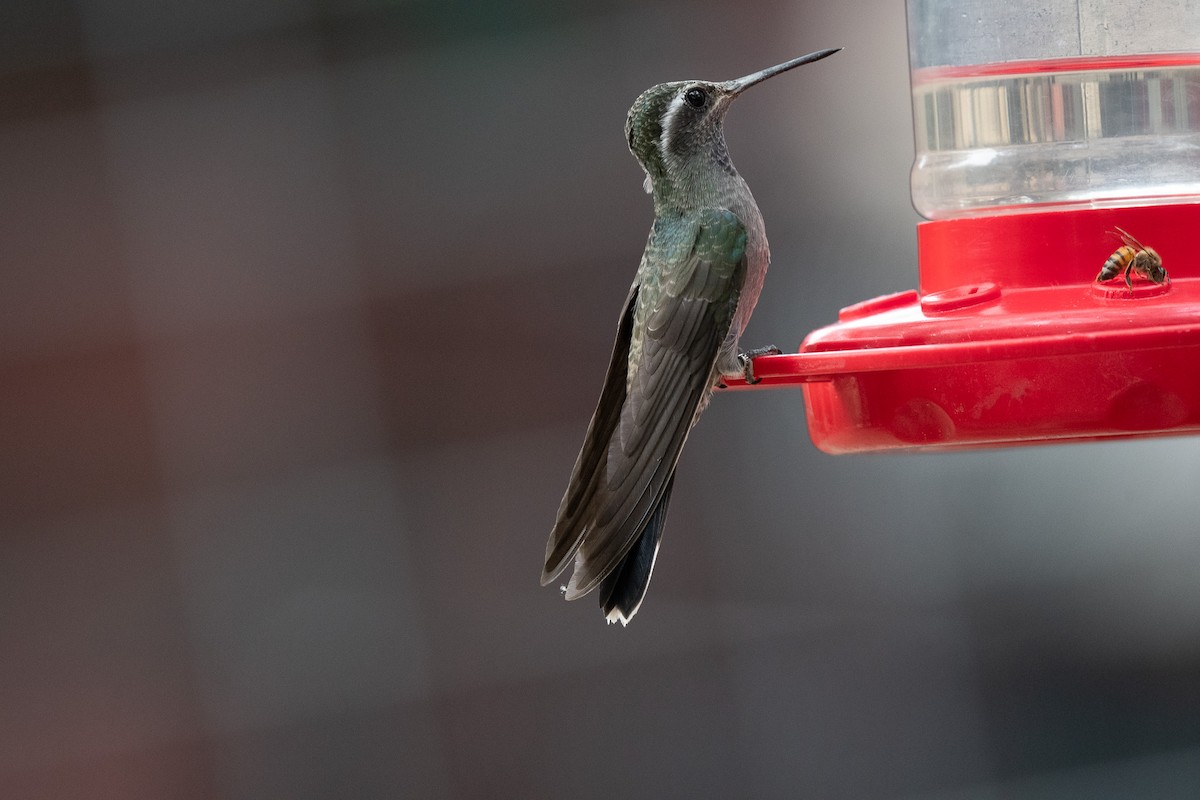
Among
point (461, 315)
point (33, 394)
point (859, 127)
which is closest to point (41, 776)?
point (33, 394)

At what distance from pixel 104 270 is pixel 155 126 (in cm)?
50

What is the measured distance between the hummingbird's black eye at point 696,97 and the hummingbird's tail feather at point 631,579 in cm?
95

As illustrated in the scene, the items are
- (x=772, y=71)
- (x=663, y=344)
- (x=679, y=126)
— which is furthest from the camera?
(x=679, y=126)

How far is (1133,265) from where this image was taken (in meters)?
2.04

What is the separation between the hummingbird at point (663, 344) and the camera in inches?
88.3

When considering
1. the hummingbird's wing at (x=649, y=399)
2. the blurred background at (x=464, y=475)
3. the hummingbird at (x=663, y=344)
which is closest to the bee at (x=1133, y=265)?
the hummingbird at (x=663, y=344)

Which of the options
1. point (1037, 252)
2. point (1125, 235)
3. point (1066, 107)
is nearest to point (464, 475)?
point (1066, 107)

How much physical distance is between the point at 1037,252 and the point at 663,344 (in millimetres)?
660

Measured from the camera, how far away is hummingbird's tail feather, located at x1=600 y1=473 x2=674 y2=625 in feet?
7.66

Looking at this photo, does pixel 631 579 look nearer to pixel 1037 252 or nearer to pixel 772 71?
pixel 1037 252

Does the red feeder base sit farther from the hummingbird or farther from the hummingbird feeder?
the hummingbird

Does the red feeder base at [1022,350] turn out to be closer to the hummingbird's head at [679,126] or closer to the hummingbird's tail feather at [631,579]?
the hummingbird's tail feather at [631,579]

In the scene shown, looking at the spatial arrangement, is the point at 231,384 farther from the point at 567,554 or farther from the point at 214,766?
the point at 567,554

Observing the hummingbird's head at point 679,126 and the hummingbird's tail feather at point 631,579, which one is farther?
the hummingbird's head at point 679,126
